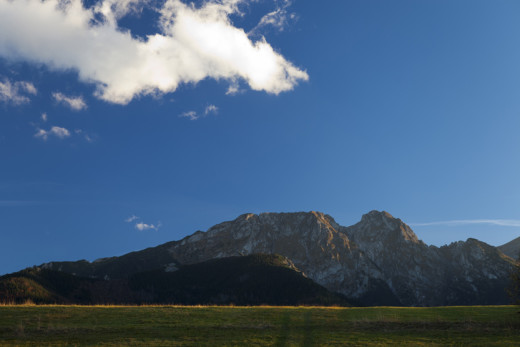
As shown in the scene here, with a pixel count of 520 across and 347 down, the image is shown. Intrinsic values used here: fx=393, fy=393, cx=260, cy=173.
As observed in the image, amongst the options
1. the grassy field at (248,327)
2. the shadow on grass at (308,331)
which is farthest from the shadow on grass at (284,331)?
the shadow on grass at (308,331)

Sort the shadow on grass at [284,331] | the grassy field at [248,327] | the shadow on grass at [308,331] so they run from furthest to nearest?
the grassy field at [248,327] → the shadow on grass at [308,331] → the shadow on grass at [284,331]

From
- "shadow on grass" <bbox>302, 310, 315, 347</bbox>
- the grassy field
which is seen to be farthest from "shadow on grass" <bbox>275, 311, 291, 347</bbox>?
"shadow on grass" <bbox>302, 310, 315, 347</bbox>

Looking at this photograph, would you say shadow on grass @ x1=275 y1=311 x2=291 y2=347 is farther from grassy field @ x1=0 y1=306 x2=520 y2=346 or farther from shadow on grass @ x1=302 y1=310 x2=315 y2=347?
shadow on grass @ x1=302 y1=310 x2=315 y2=347

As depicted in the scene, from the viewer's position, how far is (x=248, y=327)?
157ft

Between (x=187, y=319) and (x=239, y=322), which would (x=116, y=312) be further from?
(x=239, y=322)

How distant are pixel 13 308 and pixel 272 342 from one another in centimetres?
3770

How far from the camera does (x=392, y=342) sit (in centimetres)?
4238

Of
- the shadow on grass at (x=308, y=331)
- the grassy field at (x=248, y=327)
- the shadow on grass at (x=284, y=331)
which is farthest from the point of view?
the grassy field at (x=248, y=327)

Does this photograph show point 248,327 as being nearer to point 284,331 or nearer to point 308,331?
point 284,331

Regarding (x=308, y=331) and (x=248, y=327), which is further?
(x=248, y=327)

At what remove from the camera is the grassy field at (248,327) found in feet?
135

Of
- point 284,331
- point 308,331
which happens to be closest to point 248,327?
point 284,331

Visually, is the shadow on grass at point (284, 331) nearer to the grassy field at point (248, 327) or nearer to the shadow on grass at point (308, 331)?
the grassy field at point (248, 327)

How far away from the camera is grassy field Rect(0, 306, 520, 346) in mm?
41094
